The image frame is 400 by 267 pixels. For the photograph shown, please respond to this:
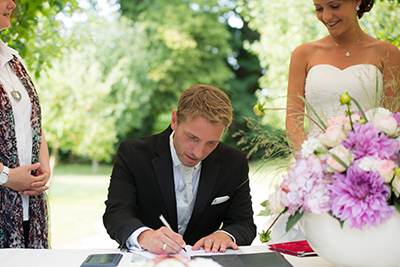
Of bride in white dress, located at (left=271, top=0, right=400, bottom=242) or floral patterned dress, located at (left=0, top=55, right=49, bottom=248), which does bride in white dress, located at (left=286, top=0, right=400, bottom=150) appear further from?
floral patterned dress, located at (left=0, top=55, right=49, bottom=248)

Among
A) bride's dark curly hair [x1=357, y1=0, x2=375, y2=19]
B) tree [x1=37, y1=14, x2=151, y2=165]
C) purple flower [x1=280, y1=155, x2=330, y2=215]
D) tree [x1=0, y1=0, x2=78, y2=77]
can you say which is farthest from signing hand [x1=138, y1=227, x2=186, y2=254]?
tree [x1=37, y1=14, x2=151, y2=165]

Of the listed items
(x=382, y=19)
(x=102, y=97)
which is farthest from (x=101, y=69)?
(x=382, y=19)

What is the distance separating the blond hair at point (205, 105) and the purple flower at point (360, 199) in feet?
2.98

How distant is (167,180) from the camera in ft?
8.03

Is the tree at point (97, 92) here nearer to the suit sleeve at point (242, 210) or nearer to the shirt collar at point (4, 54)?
the shirt collar at point (4, 54)

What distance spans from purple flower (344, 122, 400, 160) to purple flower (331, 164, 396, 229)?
0.22ft

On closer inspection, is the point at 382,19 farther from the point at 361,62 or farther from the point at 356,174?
the point at 356,174

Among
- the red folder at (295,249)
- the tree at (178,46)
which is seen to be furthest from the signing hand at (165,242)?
the tree at (178,46)

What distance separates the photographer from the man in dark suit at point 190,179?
7.47ft

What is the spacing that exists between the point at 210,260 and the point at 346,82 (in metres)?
1.52

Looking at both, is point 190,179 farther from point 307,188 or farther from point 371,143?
point 371,143

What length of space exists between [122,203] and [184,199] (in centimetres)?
37

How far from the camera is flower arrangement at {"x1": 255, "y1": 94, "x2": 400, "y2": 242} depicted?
1.45 meters

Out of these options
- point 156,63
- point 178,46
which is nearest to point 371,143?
point 156,63
